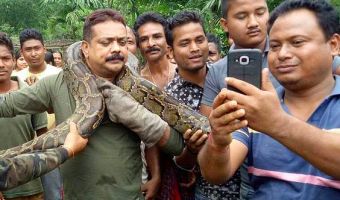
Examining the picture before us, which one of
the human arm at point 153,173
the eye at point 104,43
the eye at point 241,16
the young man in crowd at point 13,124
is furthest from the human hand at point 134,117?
the young man in crowd at point 13,124

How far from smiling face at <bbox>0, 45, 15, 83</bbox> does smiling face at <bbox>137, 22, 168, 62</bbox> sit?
4.93 ft

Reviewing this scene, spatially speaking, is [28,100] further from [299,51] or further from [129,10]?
[129,10]

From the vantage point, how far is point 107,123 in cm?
324

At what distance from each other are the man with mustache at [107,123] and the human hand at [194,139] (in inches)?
3.1

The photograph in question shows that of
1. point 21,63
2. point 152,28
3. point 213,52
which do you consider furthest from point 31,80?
point 21,63

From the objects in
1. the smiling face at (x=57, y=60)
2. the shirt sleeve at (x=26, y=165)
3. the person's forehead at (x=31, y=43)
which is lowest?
the smiling face at (x=57, y=60)

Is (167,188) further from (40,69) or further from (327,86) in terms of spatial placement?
(40,69)

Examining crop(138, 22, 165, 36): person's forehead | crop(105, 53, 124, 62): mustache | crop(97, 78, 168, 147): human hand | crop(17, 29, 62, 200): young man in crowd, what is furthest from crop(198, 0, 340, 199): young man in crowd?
crop(17, 29, 62, 200): young man in crowd

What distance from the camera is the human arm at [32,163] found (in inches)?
98.0

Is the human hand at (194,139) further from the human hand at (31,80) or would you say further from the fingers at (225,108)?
the human hand at (31,80)

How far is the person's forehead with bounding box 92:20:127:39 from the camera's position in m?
3.37

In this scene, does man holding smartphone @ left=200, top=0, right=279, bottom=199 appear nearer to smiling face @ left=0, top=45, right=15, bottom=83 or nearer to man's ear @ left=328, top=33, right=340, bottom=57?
man's ear @ left=328, top=33, right=340, bottom=57

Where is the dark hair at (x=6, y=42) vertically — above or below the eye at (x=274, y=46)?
below

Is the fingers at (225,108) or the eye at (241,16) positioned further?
the eye at (241,16)
